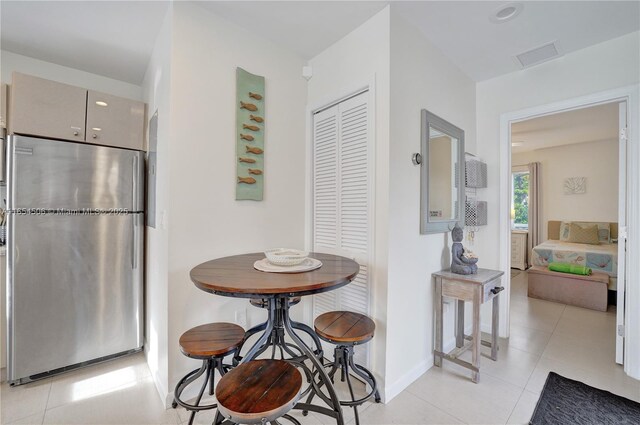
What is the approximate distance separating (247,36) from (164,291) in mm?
1930

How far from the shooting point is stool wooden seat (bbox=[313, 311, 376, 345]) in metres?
1.59

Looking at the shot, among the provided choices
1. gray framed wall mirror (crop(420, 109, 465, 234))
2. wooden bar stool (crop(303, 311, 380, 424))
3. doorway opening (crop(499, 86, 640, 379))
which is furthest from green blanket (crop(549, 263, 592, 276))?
wooden bar stool (crop(303, 311, 380, 424))

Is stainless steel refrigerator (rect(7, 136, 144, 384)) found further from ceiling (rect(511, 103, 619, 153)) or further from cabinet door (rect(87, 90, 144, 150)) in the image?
ceiling (rect(511, 103, 619, 153))

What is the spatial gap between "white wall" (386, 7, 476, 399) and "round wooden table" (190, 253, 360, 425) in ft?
1.53

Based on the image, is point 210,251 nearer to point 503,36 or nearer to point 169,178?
point 169,178

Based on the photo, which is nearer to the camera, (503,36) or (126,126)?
(503,36)

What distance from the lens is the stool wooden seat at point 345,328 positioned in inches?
62.7

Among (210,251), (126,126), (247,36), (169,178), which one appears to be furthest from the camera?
(126,126)

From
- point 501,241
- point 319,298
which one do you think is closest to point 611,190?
point 501,241

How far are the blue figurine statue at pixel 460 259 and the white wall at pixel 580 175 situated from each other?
4.74 meters

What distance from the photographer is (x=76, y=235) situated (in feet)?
7.28

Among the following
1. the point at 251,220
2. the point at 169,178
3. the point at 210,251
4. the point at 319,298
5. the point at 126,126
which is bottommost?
the point at 319,298

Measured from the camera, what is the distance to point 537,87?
8.59 ft

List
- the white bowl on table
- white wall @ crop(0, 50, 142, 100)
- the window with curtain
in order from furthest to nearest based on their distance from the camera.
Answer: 1. the window with curtain
2. white wall @ crop(0, 50, 142, 100)
3. the white bowl on table
